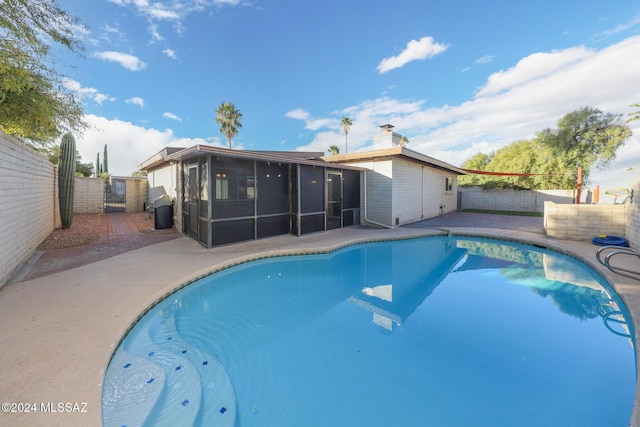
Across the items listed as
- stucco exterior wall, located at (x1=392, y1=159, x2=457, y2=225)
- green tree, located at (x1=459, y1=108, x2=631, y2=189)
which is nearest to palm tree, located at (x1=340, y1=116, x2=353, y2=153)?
green tree, located at (x1=459, y1=108, x2=631, y2=189)

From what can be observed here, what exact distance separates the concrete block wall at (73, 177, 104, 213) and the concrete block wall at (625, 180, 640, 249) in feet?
67.6

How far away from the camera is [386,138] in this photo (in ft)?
36.3

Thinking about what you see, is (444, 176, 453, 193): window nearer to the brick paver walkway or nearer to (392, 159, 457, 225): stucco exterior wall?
(392, 159, 457, 225): stucco exterior wall

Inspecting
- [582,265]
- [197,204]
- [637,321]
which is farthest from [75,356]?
[582,265]

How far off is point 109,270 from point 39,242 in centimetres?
354

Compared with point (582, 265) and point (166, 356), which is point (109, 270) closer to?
point (166, 356)

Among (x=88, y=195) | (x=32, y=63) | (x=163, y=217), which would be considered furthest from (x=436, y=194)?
(x=88, y=195)

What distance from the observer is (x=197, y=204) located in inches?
286

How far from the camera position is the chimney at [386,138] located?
10992 mm

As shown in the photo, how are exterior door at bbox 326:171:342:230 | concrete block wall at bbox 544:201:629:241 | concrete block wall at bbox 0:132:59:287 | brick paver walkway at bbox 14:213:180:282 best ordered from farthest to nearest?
exterior door at bbox 326:171:342:230
concrete block wall at bbox 544:201:629:241
brick paver walkway at bbox 14:213:180:282
concrete block wall at bbox 0:132:59:287

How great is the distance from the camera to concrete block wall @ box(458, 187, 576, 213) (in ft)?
51.6

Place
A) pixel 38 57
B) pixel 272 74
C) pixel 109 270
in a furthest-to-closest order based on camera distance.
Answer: pixel 272 74
pixel 38 57
pixel 109 270

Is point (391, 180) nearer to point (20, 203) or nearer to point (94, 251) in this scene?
point (94, 251)

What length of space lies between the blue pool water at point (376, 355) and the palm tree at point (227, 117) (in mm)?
20514
